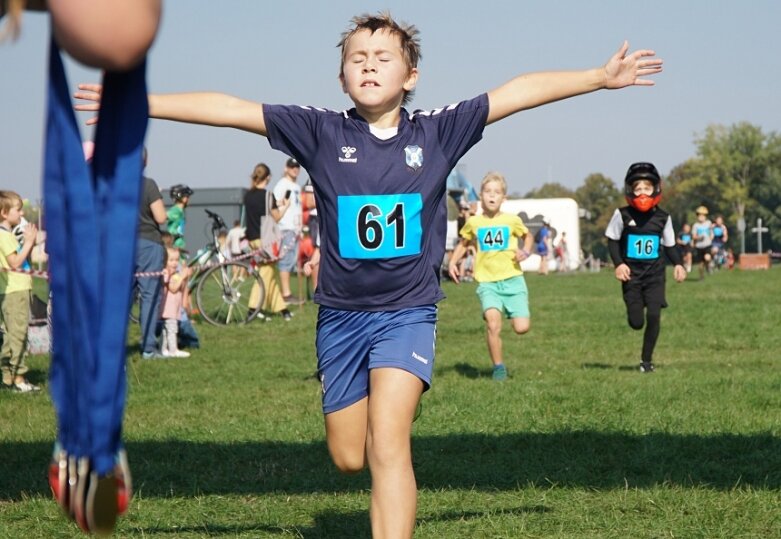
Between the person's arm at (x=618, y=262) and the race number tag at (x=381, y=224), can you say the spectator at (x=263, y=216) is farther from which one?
the race number tag at (x=381, y=224)

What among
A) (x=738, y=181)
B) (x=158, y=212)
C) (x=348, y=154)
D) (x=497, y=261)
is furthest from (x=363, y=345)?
(x=738, y=181)

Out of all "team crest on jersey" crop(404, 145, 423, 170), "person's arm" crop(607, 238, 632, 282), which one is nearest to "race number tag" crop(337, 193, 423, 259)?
"team crest on jersey" crop(404, 145, 423, 170)

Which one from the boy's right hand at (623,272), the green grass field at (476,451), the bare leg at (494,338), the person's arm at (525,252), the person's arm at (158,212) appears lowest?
the green grass field at (476,451)

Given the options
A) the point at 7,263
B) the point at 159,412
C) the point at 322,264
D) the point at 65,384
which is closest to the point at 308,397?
the point at 159,412

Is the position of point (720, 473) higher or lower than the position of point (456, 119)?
lower

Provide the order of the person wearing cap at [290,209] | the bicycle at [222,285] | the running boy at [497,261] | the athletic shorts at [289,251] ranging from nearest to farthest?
the running boy at [497,261] → the bicycle at [222,285] → the person wearing cap at [290,209] → the athletic shorts at [289,251]

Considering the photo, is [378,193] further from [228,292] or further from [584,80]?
[228,292]

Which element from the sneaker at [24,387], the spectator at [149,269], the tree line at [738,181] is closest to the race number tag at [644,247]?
the spectator at [149,269]

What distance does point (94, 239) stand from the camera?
2.41 m

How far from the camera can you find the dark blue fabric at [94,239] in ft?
7.80

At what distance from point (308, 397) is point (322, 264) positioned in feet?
16.9

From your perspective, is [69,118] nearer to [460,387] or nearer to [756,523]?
[756,523]

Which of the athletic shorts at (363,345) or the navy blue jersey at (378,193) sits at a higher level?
the navy blue jersey at (378,193)

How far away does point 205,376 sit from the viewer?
12.2 metres
